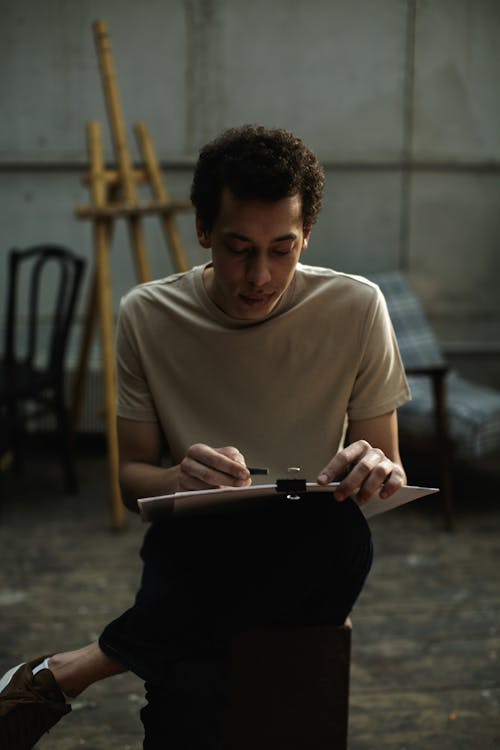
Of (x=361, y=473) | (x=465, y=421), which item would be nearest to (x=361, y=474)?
(x=361, y=473)

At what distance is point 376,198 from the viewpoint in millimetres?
4387

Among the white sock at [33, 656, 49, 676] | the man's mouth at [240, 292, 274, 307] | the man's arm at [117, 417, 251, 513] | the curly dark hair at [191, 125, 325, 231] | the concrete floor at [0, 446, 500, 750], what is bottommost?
the concrete floor at [0, 446, 500, 750]

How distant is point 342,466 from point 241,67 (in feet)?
10.9

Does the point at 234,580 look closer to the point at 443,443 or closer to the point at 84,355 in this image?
the point at 443,443

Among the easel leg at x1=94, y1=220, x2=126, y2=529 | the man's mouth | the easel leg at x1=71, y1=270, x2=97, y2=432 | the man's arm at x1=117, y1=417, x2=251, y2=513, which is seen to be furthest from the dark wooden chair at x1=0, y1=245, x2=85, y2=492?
the man's mouth

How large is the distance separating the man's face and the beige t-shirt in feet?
0.31

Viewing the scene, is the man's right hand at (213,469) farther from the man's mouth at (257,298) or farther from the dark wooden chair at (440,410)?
the dark wooden chair at (440,410)

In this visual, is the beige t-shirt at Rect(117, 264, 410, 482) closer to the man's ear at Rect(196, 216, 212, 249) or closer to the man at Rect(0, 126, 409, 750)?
the man at Rect(0, 126, 409, 750)

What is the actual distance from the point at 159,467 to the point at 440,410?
1904 millimetres

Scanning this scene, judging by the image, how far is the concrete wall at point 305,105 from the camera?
418 cm

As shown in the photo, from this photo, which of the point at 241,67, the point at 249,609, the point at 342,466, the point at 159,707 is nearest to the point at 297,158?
the point at 342,466

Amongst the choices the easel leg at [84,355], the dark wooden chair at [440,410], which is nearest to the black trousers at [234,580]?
the dark wooden chair at [440,410]

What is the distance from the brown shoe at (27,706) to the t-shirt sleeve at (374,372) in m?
0.75

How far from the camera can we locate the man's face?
1.48 meters
